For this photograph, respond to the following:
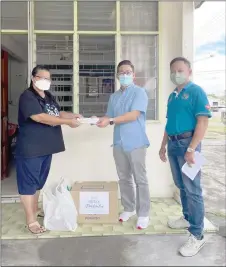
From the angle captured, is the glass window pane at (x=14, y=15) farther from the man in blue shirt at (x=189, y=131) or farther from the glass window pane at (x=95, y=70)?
the man in blue shirt at (x=189, y=131)

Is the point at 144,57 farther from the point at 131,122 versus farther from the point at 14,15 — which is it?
the point at 14,15

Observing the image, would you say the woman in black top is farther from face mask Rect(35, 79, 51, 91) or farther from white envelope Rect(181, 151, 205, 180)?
white envelope Rect(181, 151, 205, 180)

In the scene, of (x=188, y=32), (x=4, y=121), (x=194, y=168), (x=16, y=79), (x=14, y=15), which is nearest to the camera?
(x=194, y=168)

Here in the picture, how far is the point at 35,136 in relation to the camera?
2.83 metres

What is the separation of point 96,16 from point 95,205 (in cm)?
216

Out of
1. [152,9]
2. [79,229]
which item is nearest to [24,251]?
[79,229]

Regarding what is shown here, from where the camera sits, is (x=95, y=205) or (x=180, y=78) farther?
(x=95, y=205)

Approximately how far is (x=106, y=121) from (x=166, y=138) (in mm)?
568

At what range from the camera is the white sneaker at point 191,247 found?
2465 mm

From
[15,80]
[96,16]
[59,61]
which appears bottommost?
[59,61]

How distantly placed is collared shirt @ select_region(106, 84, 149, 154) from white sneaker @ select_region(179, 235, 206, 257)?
897mm

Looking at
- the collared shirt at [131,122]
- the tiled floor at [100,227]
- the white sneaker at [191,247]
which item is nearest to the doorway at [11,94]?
the tiled floor at [100,227]

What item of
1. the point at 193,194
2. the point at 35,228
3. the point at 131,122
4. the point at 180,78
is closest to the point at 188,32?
the point at 180,78

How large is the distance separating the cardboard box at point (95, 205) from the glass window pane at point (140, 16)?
1.96 m
